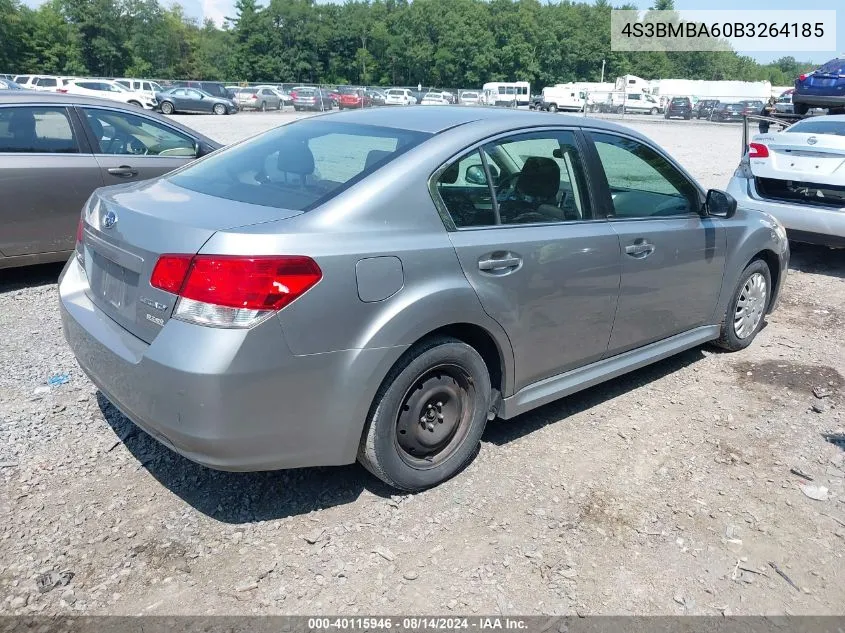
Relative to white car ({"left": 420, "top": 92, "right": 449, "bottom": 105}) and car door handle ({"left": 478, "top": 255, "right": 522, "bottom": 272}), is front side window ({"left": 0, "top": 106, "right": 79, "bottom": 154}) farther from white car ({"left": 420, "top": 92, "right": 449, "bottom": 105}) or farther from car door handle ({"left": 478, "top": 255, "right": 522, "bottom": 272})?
white car ({"left": 420, "top": 92, "right": 449, "bottom": 105})

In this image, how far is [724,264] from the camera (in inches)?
183

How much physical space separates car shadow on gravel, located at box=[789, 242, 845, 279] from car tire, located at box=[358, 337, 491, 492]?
5486 millimetres

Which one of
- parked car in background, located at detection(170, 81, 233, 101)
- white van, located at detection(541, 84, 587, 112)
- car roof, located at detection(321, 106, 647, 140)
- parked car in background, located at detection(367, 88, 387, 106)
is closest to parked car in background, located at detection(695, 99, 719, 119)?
white van, located at detection(541, 84, 587, 112)

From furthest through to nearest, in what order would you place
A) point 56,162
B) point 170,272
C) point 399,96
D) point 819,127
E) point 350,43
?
point 350,43
point 399,96
point 819,127
point 56,162
point 170,272

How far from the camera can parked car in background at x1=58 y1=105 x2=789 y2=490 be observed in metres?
2.61

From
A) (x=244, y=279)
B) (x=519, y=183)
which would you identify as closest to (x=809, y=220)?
(x=519, y=183)

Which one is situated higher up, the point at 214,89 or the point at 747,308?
the point at 214,89

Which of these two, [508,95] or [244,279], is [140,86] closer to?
[508,95]

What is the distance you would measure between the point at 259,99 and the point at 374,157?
146 ft

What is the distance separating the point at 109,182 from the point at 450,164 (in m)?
3.99

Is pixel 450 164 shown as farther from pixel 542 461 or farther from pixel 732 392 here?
pixel 732 392

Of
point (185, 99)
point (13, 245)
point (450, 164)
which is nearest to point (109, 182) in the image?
point (13, 245)

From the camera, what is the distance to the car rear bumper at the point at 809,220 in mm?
6973

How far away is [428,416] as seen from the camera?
3.26 metres
